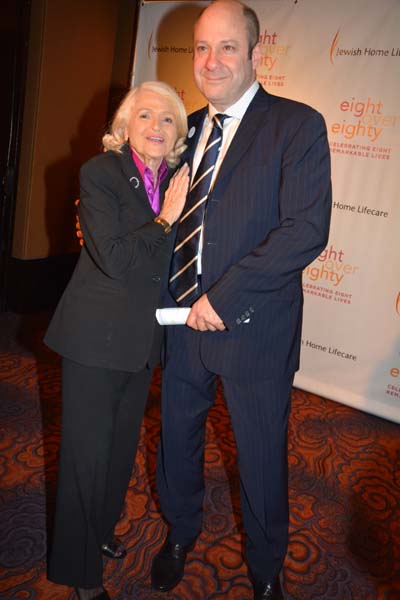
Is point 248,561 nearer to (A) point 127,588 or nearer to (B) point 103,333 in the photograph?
(A) point 127,588

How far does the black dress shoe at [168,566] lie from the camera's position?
75.4 inches

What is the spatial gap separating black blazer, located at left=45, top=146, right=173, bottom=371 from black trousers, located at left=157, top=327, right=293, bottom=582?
0.87 ft

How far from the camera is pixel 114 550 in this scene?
204 centimetres

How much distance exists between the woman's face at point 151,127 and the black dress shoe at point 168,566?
4.75 feet

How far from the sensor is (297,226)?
152 centimetres

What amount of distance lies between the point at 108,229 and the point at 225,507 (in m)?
1.55

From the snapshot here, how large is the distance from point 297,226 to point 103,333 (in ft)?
2.18

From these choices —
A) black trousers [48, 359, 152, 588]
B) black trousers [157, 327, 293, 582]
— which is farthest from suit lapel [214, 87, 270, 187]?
black trousers [48, 359, 152, 588]

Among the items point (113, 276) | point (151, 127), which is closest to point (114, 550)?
point (113, 276)

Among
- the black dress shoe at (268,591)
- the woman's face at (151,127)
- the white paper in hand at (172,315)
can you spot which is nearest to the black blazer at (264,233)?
the white paper in hand at (172,315)

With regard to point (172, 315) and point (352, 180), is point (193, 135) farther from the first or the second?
point (352, 180)

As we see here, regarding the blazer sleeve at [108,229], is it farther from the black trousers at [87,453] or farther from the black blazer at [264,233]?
the black trousers at [87,453]

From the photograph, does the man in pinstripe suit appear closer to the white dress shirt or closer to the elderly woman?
the white dress shirt

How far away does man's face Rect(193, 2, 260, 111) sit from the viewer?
1.65 metres
